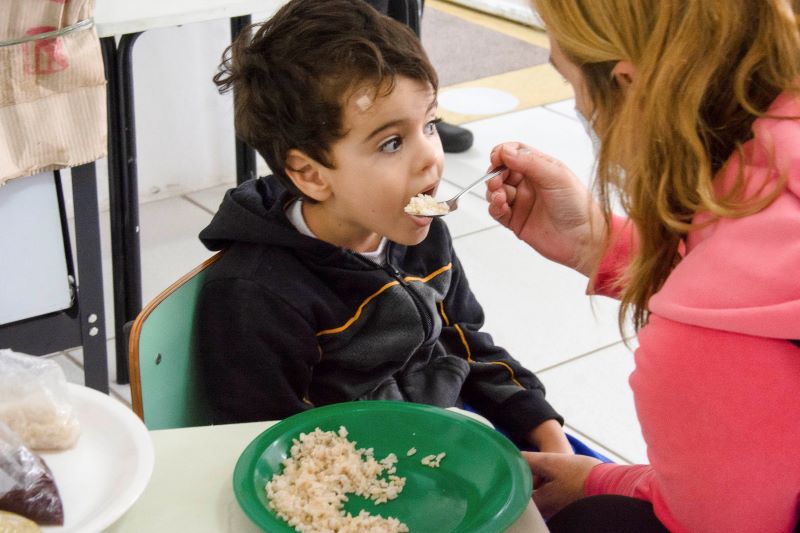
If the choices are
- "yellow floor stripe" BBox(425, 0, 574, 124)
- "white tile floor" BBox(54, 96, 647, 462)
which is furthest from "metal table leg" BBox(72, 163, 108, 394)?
"yellow floor stripe" BBox(425, 0, 574, 124)

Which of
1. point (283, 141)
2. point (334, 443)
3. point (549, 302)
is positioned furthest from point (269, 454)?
point (549, 302)

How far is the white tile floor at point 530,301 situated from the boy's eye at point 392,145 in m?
0.67

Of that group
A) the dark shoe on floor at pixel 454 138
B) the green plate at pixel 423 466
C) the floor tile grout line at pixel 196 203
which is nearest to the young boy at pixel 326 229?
the green plate at pixel 423 466

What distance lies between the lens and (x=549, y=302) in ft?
7.48

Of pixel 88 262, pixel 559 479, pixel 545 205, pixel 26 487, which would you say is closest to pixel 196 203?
pixel 88 262

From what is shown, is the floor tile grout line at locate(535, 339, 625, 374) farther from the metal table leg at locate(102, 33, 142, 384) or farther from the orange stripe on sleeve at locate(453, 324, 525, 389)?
the metal table leg at locate(102, 33, 142, 384)

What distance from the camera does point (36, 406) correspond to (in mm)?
797

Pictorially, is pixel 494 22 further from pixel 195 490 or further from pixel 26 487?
pixel 26 487

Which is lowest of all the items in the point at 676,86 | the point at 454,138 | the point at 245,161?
the point at 454,138

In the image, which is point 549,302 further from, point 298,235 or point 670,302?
point 670,302

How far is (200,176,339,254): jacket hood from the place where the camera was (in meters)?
1.17

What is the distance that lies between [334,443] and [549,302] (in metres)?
1.41

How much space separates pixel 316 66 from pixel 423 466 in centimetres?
49

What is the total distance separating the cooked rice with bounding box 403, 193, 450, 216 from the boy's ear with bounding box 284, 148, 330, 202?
107 millimetres
